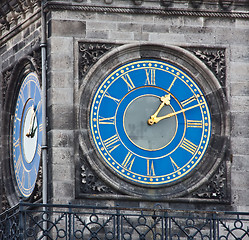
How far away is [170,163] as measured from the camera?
2458 cm

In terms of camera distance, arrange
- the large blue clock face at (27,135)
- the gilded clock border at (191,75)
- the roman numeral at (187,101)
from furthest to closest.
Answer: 1. the large blue clock face at (27,135)
2. the roman numeral at (187,101)
3. the gilded clock border at (191,75)

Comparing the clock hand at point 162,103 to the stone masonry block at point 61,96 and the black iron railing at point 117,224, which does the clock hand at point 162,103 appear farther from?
the black iron railing at point 117,224

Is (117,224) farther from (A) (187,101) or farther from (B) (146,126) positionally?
(A) (187,101)

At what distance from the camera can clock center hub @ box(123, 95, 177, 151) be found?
24.6 m

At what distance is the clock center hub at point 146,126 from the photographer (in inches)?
968

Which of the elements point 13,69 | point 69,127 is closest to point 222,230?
point 69,127

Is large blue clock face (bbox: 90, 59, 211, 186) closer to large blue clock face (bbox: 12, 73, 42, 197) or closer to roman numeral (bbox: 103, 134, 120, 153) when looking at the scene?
roman numeral (bbox: 103, 134, 120, 153)

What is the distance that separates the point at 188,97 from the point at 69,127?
78.2 inches

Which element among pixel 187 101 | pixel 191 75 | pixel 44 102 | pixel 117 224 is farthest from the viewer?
pixel 191 75

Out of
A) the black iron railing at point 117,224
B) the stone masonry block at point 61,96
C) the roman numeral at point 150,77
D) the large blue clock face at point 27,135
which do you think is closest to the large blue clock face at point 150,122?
the roman numeral at point 150,77

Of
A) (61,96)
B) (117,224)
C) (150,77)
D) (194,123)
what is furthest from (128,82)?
(117,224)

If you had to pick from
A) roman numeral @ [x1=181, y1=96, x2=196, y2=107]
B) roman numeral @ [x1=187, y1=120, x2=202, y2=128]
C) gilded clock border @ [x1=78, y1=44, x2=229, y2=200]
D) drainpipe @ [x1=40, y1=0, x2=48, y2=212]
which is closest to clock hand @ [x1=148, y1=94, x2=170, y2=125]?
roman numeral @ [x1=181, y1=96, x2=196, y2=107]

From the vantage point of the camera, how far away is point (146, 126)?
2466 cm

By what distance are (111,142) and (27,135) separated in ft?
5.44
